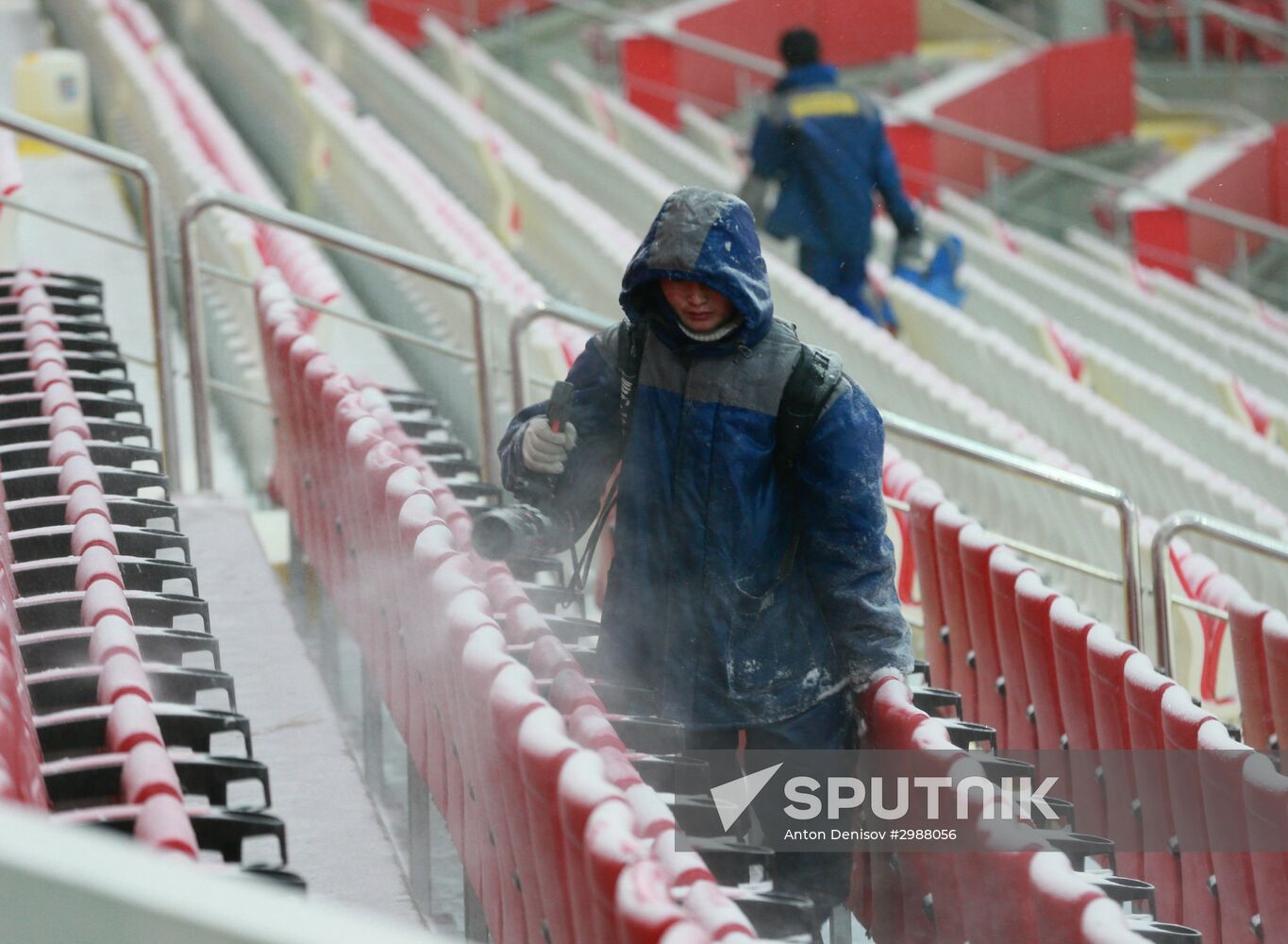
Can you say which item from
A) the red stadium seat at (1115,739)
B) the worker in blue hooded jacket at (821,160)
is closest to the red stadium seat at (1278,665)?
the red stadium seat at (1115,739)

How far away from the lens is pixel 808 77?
15.4 feet

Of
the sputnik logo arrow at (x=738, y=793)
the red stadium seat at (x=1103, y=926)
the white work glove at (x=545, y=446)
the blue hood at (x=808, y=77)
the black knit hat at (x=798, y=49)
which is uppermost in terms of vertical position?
the white work glove at (x=545, y=446)

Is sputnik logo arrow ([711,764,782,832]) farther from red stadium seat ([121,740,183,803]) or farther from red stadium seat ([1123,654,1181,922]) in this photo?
red stadium seat ([121,740,183,803])

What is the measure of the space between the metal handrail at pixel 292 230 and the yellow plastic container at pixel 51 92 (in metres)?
3.63

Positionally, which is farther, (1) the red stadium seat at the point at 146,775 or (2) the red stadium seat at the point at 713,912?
(1) the red stadium seat at the point at 146,775

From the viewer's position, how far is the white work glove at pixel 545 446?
6.40 feet

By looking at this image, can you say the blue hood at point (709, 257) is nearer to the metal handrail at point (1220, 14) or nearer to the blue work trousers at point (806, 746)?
the blue work trousers at point (806, 746)

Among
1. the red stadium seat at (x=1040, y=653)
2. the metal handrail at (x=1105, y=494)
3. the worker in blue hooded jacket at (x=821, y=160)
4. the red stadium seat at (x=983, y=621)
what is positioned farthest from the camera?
the worker in blue hooded jacket at (x=821, y=160)

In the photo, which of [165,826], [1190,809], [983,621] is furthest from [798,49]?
[165,826]

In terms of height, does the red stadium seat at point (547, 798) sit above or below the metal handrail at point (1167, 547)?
above

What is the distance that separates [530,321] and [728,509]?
48.5 inches

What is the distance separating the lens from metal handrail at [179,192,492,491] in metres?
3.10

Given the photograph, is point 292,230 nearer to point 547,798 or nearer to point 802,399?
point 802,399

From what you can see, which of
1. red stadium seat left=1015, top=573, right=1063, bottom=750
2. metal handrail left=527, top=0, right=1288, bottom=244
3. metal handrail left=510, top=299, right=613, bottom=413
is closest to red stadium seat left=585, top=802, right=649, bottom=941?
red stadium seat left=1015, top=573, right=1063, bottom=750
